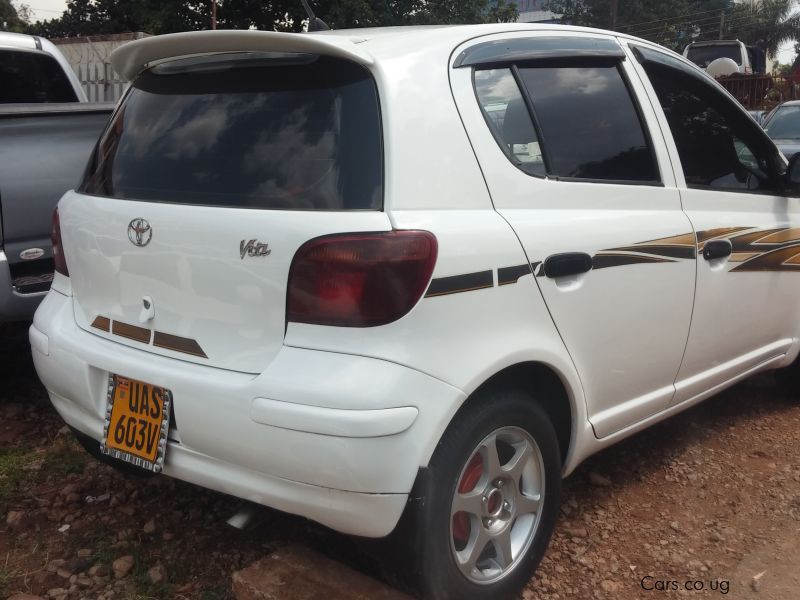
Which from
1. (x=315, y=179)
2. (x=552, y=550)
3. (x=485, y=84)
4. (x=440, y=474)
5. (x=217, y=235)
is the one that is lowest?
(x=552, y=550)

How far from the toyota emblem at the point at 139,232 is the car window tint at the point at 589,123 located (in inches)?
48.8

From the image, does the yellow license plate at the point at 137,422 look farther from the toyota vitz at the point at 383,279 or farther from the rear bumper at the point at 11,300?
the rear bumper at the point at 11,300

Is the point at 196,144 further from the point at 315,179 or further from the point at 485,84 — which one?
the point at 485,84

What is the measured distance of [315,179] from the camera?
80.4 inches

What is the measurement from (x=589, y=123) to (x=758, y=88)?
17553 mm

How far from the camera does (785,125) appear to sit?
966 centimetres

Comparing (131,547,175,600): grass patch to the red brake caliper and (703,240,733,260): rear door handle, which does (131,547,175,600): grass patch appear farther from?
(703,240,733,260): rear door handle

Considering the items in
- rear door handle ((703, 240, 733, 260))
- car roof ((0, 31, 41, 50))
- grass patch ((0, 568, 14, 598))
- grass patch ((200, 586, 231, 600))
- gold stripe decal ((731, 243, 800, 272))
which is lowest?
grass patch ((200, 586, 231, 600))

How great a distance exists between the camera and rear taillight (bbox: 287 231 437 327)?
1.92 meters

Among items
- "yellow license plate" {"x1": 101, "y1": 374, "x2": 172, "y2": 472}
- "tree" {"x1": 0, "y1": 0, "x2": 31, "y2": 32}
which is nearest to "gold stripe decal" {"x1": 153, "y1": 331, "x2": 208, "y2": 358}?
"yellow license plate" {"x1": 101, "y1": 374, "x2": 172, "y2": 472}

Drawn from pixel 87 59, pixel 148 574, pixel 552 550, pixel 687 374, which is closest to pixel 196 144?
pixel 148 574

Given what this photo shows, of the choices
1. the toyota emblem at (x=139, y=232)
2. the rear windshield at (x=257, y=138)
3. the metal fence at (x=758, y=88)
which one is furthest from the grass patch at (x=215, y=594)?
the metal fence at (x=758, y=88)

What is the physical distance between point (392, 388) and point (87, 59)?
12010 millimetres

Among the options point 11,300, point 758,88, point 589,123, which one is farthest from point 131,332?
point 758,88
